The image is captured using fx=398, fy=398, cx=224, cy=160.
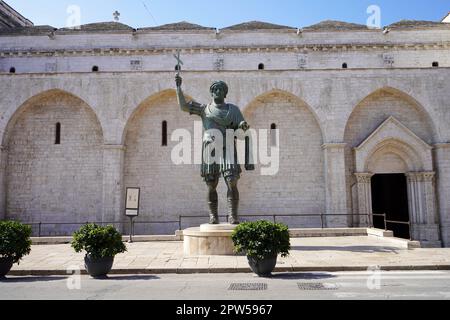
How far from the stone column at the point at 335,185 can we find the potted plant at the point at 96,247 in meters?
11.6

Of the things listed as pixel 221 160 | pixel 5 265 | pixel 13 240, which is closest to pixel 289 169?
pixel 221 160

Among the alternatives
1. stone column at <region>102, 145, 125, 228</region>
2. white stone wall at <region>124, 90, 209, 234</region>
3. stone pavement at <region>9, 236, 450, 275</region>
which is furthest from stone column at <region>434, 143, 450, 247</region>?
stone column at <region>102, 145, 125, 228</region>

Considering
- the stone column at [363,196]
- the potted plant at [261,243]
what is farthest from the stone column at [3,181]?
the stone column at [363,196]

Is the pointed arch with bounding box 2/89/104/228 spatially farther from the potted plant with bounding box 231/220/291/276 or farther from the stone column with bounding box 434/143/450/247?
the stone column with bounding box 434/143/450/247

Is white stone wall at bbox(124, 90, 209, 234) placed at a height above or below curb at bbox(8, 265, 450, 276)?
above

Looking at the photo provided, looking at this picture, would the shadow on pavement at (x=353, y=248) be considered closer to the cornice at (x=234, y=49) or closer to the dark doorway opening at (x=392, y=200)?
the dark doorway opening at (x=392, y=200)

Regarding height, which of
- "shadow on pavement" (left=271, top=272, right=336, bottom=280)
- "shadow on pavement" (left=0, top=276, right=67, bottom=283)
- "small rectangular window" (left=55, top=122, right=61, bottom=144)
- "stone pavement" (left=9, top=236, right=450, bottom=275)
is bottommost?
"shadow on pavement" (left=0, top=276, right=67, bottom=283)

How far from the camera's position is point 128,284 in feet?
21.5

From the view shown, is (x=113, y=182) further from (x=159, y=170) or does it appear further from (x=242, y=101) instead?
(x=242, y=101)

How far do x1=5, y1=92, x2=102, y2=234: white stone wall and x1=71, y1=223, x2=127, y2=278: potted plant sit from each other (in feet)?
35.1

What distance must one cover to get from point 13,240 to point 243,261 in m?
4.51

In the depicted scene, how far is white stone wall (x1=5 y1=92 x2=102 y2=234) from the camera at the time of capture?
57.9ft

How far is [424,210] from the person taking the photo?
682 inches
